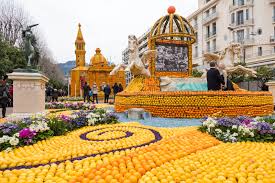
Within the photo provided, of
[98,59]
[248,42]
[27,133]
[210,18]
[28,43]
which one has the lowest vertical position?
[27,133]

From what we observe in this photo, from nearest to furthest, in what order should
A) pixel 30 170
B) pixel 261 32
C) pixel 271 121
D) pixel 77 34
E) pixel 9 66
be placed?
1. pixel 30 170
2. pixel 271 121
3. pixel 9 66
4. pixel 261 32
5. pixel 77 34

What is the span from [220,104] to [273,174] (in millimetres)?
7301

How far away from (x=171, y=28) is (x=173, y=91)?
6337 millimetres

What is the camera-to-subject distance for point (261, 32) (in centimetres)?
4369

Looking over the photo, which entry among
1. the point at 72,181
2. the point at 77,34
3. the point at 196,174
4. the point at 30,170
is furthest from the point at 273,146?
the point at 77,34

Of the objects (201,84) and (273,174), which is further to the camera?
(201,84)

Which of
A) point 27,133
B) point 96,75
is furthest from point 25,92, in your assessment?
point 96,75

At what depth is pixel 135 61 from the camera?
14.9 m

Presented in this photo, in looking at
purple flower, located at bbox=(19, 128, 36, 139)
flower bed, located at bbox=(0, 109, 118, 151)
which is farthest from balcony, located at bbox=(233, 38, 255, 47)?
purple flower, located at bbox=(19, 128, 36, 139)

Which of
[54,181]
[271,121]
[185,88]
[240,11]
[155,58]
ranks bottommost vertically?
[54,181]

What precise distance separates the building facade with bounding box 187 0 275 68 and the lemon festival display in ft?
73.9

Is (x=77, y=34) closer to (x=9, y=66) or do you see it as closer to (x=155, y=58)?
(x=9, y=66)

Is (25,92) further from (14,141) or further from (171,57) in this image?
(171,57)

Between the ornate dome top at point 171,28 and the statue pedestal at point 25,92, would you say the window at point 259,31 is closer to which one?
the ornate dome top at point 171,28
